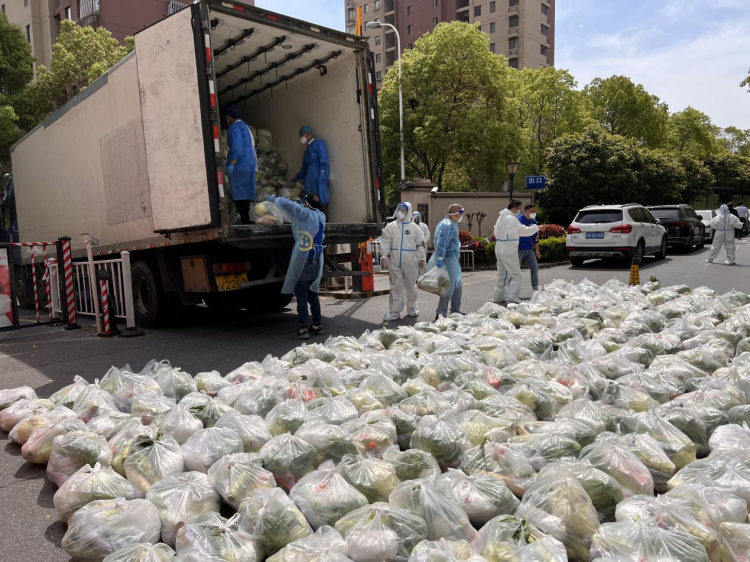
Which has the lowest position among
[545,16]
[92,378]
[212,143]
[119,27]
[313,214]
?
[92,378]

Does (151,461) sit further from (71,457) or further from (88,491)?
(71,457)

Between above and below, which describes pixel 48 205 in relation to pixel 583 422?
above

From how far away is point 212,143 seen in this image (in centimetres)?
614

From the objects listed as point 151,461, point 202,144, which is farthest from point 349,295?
point 151,461

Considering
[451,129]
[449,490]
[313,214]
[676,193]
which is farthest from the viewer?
[676,193]

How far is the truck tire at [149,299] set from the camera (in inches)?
307

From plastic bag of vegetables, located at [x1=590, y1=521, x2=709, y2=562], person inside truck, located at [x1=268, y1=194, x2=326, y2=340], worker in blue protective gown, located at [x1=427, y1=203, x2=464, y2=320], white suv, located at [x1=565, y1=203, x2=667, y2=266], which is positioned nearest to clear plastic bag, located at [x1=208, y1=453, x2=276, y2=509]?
plastic bag of vegetables, located at [x1=590, y1=521, x2=709, y2=562]

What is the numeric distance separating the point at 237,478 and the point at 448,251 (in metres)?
5.87

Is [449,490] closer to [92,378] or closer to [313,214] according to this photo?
[92,378]

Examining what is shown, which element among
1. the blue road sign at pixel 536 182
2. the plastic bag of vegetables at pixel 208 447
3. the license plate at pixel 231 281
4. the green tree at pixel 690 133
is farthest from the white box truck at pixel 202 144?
the green tree at pixel 690 133

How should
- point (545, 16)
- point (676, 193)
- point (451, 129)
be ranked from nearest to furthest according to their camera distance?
point (451, 129) < point (676, 193) < point (545, 16)

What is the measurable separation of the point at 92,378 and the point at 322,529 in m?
4.07

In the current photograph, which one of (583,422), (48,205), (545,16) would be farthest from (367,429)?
(545,16)

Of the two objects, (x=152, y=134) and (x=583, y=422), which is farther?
(x=152, y=134)
